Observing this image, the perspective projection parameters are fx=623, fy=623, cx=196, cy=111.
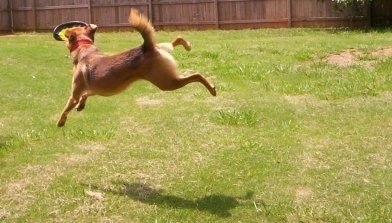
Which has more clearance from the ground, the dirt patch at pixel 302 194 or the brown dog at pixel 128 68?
the brown dog at pixel 128 68

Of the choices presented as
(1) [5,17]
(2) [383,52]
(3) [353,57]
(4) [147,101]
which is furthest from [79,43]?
(1) [5,17]

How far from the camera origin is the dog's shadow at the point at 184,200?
18.6 feet

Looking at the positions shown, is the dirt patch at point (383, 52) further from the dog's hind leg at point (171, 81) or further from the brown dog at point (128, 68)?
the dog's hind leg at point (171, 81)

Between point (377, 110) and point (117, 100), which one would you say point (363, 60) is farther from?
point (117, 100)

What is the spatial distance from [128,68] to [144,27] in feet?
1.55

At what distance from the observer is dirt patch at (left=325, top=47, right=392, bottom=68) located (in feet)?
39.8

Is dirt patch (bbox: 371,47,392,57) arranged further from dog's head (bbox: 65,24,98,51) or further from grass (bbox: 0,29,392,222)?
dog's head (bbox: 65,24,98,51)

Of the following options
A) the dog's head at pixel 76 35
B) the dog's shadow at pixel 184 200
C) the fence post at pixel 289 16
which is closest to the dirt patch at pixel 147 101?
the dog's head at pixel 76 35

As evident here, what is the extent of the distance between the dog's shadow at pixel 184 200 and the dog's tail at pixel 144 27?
1405 millimetres

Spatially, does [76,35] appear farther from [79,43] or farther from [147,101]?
[147,101]

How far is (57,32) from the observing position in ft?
22.4

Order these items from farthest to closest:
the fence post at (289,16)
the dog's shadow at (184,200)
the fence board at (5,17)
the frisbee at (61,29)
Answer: the fence board at (5,17)
the fence post at (289,16)
the frisbee at (61,29)
the dog's shadow at (184,200)

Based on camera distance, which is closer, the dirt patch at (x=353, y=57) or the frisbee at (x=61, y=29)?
the frisbee at (x=61, y=29)

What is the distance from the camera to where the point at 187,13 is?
21.4 meters
